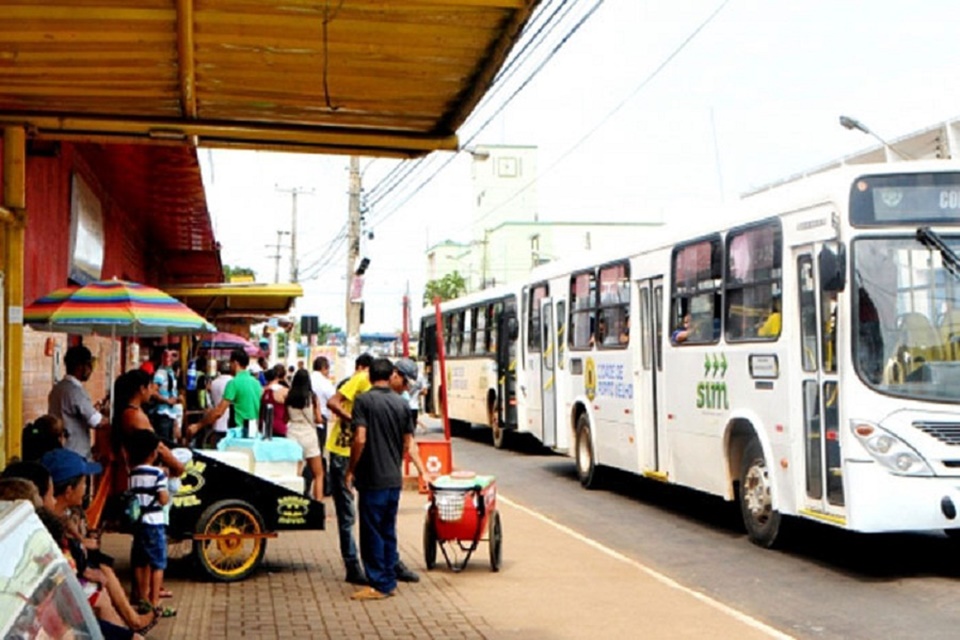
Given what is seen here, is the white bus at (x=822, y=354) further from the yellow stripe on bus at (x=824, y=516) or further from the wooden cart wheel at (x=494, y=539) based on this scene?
the wooden cart wheel at (x=494, y=539)

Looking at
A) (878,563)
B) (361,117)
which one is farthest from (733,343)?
(361,117)

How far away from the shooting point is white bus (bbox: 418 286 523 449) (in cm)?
2367

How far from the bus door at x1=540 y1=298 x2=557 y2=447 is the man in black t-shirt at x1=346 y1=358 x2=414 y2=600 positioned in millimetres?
10488

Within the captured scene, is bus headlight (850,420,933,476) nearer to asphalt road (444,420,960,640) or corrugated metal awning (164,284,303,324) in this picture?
asphalt road (444,420,960,640)

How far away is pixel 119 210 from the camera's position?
1950 centimetres

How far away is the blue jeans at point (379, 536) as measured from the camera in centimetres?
923

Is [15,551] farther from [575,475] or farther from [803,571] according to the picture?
[575,475]

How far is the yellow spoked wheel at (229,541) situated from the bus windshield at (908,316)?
5.11 metres

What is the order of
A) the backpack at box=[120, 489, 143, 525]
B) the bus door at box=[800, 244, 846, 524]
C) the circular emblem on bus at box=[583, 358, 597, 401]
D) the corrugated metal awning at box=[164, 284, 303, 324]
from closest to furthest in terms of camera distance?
the backpack at box=[120, 489, 143, 525] → the bus door at box=[800, 244, 846, 524] → the circular emblem on bus at box=[583, 358, 597, 401] → the corrugated metal awning at box=[164, 284, 303, 324]

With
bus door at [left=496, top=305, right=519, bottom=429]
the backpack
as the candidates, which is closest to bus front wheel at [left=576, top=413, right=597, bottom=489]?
bus door at [left=496, top=305, right=519, bottom=429]

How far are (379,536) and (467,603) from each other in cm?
85

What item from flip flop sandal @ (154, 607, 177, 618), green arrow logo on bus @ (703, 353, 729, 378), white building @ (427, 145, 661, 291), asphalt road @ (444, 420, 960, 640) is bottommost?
asphalt road @ (444, 420, 960, 640)

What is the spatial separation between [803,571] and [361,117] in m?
5.55

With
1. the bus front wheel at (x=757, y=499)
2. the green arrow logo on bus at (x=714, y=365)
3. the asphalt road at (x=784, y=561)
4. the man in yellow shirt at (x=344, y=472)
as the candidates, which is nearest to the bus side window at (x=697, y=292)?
the green arrow logo on bus at (x=714, y=365)
